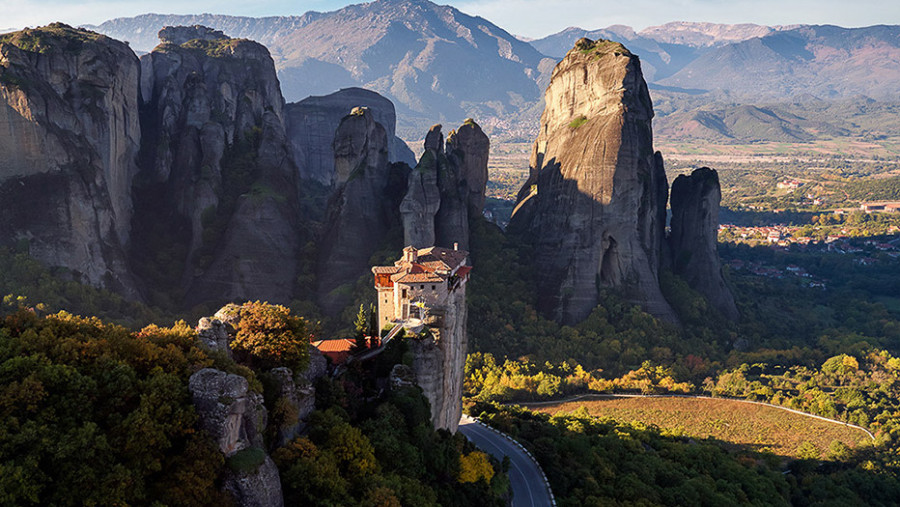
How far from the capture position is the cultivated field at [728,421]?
5138 centimetres

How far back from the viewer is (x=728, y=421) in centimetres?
5466

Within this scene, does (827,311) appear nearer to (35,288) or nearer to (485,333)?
(485,333)

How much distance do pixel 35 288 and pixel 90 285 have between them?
3.75 m

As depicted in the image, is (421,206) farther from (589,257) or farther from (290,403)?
(290,403)

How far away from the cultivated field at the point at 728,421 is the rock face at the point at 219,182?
2617 cm

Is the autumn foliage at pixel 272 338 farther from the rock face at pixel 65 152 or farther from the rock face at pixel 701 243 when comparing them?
the rock face at pixel 701 243

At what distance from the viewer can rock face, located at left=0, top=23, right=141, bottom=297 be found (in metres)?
49.1

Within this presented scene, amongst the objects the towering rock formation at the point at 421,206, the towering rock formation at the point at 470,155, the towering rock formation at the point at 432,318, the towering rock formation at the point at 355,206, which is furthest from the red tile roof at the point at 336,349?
the towering rock formation at the point at 470,155

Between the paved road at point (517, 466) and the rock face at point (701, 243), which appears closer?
the paved road at point (517, 466)

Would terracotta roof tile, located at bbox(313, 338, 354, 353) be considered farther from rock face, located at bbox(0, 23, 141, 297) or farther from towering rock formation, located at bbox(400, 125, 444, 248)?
rock face, located at bbox(0, 23, 141, 297)

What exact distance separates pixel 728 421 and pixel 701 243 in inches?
954

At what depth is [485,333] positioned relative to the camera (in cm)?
6081

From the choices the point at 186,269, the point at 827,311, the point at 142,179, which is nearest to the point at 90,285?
the point at 186,269

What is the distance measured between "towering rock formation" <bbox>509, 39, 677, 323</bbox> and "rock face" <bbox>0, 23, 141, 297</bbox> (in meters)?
38.2
